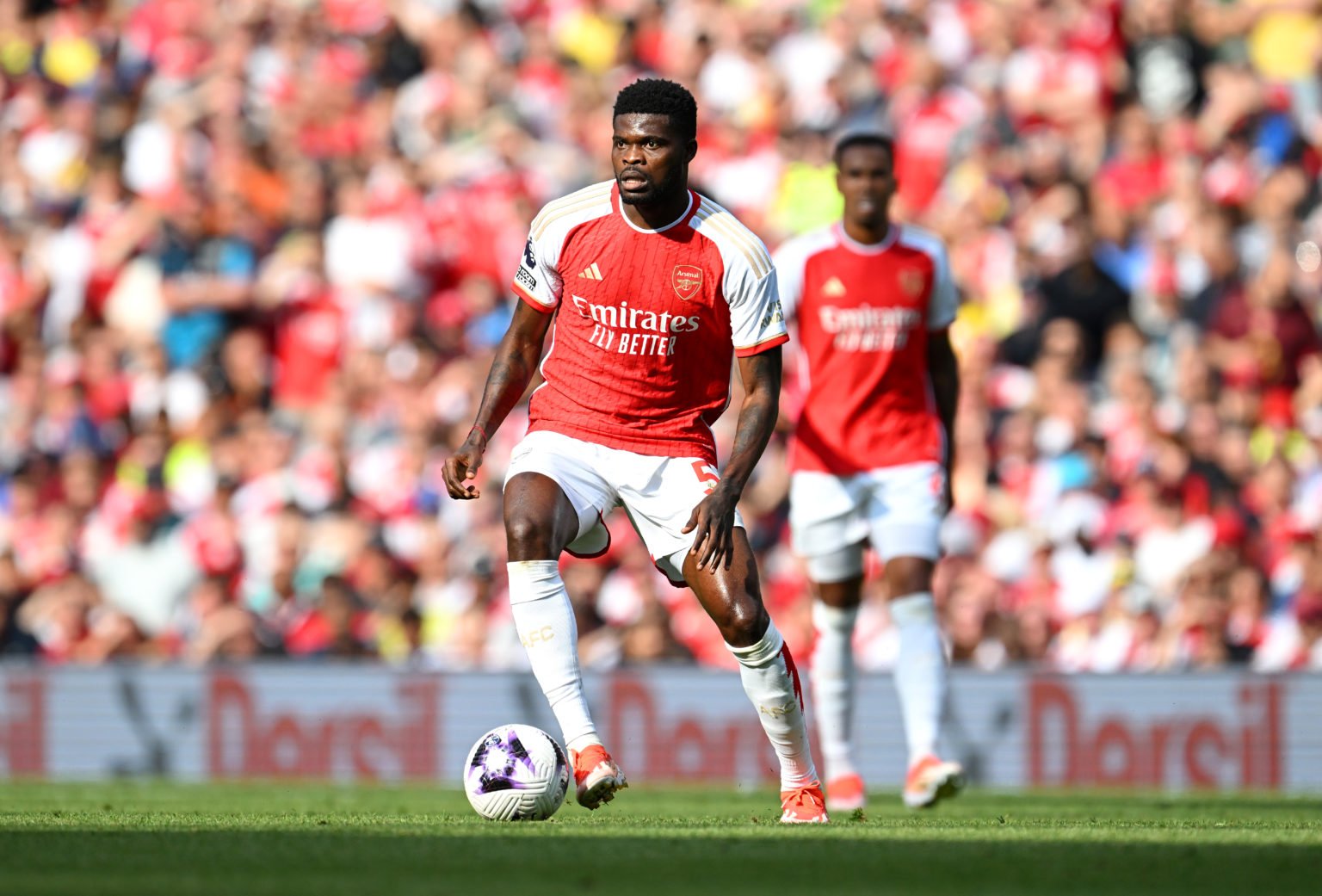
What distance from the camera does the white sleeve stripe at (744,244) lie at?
303 inches

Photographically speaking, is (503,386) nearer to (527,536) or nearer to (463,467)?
(463,467)

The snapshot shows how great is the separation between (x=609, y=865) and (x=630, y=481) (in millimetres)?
2137

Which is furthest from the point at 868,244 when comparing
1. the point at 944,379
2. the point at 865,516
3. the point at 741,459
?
the point at 741,459

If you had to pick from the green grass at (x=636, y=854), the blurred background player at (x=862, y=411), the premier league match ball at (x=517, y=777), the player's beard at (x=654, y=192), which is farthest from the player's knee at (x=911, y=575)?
the player's beard at (x=654, y=192)

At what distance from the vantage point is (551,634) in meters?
7.60

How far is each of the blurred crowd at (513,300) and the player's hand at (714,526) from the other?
621 cm

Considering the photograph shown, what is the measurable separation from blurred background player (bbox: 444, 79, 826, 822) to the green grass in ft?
2.18

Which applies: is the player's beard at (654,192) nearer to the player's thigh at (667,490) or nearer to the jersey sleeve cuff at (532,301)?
the jersey sleeve cuff at (532,301)

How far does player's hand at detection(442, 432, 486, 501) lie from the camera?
7473 millimetres

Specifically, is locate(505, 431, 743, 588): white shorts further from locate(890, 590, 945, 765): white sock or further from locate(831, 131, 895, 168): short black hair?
locate(831, 131, 895, 168): short black hair

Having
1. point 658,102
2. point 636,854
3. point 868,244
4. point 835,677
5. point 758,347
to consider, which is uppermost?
point 658,102

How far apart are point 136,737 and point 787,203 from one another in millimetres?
6418

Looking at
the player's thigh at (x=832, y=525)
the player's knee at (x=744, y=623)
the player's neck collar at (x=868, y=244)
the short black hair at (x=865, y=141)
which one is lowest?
the player's knee at (x=744, y=623)

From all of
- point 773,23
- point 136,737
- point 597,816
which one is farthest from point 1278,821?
point 773,23
